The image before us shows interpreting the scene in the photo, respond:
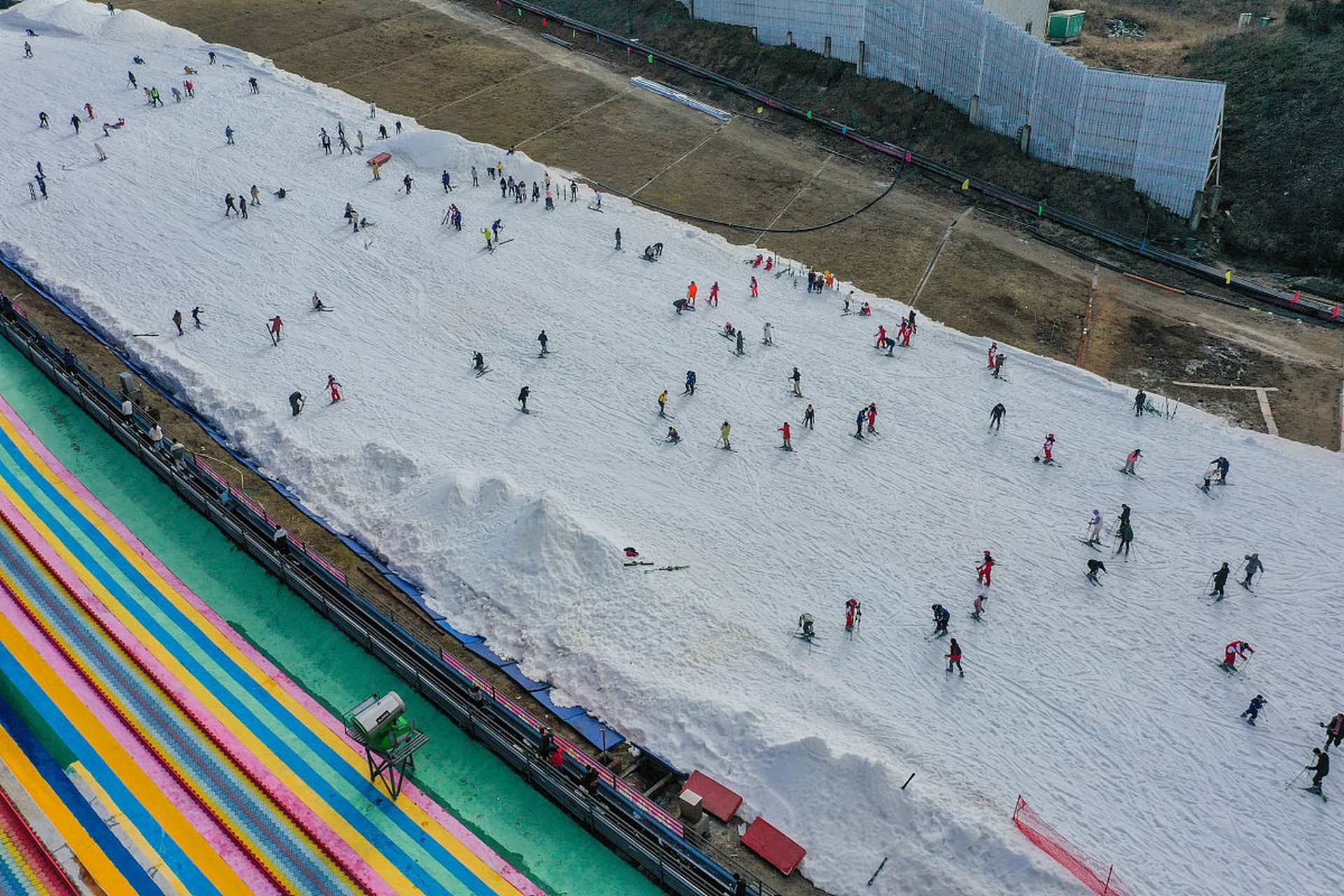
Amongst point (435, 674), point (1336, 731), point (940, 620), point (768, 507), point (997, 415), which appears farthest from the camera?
point (997, 415)

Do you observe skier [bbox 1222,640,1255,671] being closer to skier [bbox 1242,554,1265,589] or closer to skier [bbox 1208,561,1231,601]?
skier [bbox 1208,561,1231,601]

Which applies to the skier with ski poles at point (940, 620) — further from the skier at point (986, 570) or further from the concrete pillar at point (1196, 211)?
the concrete pillar at point (1196, 211)

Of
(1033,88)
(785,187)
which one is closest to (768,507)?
(785,187)

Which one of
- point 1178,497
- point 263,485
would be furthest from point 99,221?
point 1178,497

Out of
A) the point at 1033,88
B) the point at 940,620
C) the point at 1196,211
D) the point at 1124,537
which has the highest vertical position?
the point at 1033,88

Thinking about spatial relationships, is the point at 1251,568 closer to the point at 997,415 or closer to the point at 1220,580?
the point at 1220,580

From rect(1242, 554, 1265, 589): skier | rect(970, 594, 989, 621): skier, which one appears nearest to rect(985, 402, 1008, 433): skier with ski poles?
rect(970, 594, 989, 621): skier
